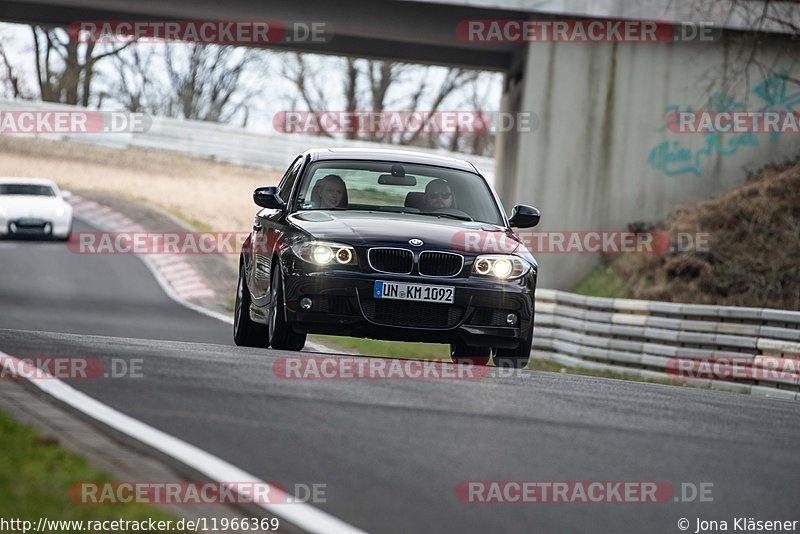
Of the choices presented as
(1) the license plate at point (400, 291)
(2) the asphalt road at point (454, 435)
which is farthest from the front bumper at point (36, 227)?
(1) the license plate at point (400, 291)

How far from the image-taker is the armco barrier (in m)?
16.5

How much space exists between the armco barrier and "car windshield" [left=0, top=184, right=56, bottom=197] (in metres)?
14.5

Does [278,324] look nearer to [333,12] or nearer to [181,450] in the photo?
[181,450]

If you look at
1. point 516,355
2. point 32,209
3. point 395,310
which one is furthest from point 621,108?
point 395,310

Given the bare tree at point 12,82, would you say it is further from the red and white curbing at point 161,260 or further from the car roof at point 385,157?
the car roof at point 385,157

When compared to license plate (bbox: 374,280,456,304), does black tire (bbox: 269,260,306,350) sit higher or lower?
lower

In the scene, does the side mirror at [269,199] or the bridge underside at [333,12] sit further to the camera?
the bridge underside at [333,12]

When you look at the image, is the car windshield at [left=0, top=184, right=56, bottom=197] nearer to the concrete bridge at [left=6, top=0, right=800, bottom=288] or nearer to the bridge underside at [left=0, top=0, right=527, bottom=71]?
the bridge underside at [left=0, top=0, right=527, bottom=71]

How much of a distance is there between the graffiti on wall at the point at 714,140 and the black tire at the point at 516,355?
1631cm

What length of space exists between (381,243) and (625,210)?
668 inches

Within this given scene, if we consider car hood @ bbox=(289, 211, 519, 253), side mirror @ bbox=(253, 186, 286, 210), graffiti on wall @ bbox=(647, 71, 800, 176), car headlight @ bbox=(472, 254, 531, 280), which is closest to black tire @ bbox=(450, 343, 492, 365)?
car headlight @ bbox=(472, 254, 531, 280)

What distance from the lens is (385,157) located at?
12242 millimetres

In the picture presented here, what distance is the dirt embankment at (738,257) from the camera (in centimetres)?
2247

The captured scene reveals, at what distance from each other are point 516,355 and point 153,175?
40.5m
